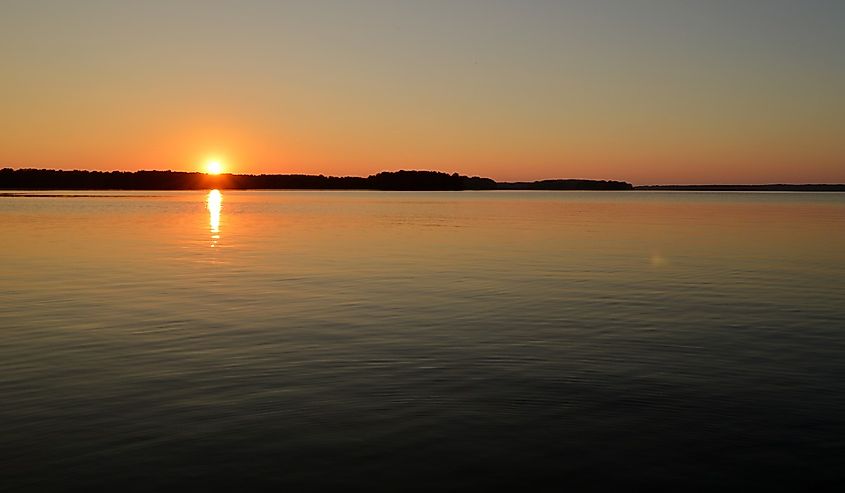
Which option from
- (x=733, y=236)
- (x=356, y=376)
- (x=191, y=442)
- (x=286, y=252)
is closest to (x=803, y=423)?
(x=356, y=376)

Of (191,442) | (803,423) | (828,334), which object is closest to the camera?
(191,442)

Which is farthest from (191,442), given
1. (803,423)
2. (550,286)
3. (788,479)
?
(550,286)

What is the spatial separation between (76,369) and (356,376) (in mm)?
6567

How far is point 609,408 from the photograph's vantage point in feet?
47.2

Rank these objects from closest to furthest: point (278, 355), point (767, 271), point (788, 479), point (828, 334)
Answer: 1. point (788, 479)
2. point (278, 355)
3. point (828, 334)
4. point (767, 271)

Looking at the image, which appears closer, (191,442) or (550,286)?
(191,442)

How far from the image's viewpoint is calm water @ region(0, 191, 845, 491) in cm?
1151

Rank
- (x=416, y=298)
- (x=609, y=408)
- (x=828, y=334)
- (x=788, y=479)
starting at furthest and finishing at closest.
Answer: (x=416, y=298) → (x=828, y=334) → (x=609, y=408) → (x=788, y=479)

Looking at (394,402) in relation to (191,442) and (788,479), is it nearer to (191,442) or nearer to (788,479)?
(191,442)

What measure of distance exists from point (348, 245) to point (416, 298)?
2776cm

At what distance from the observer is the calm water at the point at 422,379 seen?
11.5m

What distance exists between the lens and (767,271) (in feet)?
126

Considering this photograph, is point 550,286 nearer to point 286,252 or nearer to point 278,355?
point 278,355

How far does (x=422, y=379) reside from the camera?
1648 centimetres
